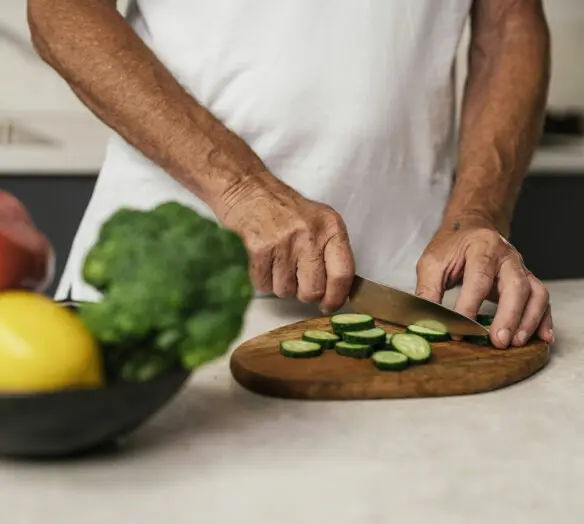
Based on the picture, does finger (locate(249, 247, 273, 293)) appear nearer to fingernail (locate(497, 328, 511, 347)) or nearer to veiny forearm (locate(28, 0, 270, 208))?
veiny forearm (locate(28, 0, 270, 208))

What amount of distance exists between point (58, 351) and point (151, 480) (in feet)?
0.37

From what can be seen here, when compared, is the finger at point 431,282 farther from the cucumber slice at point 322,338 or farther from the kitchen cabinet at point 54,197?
the kitchen cabinet at point 54,197

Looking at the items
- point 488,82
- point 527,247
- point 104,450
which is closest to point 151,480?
point 104,450

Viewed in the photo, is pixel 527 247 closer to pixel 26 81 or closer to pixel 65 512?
pixel 26 81

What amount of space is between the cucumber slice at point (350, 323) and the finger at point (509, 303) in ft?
0.44

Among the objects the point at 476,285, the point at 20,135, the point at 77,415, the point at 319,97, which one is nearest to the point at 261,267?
the point at 476,285

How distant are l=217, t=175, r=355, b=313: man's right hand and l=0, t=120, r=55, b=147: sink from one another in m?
1.52

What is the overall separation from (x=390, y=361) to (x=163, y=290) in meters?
0.32

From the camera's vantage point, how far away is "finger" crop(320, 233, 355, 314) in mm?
1015

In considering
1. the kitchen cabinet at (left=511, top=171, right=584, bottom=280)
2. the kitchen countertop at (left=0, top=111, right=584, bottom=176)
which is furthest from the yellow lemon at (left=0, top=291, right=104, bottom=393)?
the kitchen cabinet at (left=511, top=171, right=584, bottom=280)

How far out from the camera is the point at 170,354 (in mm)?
627

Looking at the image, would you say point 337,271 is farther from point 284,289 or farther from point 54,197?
point 54,197

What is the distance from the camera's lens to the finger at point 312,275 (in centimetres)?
102

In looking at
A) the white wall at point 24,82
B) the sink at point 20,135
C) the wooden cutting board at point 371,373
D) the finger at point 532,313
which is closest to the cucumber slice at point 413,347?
the wooden cutting board at point 371,373
